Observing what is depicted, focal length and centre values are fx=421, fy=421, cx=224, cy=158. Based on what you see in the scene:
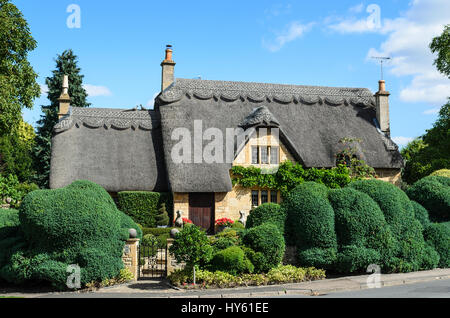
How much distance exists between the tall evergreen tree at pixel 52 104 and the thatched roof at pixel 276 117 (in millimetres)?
12118

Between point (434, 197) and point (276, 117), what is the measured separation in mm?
12962

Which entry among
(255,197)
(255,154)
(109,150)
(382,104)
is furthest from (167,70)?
(382,104)

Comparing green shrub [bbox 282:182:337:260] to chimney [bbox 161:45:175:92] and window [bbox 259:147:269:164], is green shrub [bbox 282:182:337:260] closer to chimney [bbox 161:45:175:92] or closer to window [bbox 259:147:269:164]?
Answer: window [bbox 259:147:269:164]

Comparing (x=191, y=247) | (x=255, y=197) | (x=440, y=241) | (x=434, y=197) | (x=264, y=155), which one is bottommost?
(x=440, y=241)

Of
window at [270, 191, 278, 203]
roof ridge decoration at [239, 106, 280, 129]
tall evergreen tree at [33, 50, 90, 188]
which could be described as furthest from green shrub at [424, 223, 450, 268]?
tall evergreen tree at [33, 50, 90, 188]

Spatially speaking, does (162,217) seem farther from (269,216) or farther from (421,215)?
(421,215)

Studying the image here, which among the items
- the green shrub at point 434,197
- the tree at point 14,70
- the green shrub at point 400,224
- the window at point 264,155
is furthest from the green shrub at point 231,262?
the tree at point 14,70

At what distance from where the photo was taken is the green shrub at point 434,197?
16.7m

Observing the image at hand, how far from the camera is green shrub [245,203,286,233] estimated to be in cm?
1459

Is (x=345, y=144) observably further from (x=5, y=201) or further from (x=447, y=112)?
(x=5, y=201)

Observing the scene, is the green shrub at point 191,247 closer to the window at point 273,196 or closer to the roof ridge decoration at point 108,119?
the window at point 273,196

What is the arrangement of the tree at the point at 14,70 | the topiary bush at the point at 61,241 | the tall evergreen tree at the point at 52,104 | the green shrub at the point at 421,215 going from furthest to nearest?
the tall evergreen tree at the point at 52,104, the tree at the point at 14,70, the green shrub at the point at 421,215, the topiary bush at the point at 61,241

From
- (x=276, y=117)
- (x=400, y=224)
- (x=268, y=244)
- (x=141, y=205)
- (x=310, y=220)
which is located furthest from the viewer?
(x=276, y=117)

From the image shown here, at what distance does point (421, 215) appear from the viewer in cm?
1622
